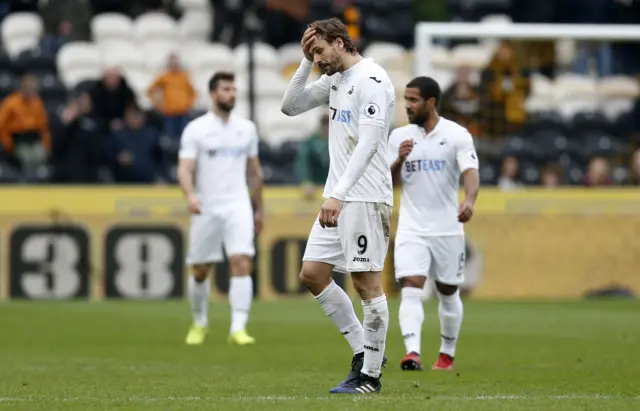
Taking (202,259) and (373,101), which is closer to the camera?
(373,101)

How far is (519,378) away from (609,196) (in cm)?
1244

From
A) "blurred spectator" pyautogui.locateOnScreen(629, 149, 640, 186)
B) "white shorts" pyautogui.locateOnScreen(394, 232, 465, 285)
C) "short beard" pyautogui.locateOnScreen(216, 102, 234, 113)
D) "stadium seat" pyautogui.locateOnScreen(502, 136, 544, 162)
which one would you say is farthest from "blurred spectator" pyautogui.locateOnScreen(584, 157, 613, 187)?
"white shorts" pyautogui.locateOnScreen(394, 232, 465, 285)

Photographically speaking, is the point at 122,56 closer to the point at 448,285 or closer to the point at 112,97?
the point at 112,97

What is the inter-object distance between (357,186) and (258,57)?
16.4 m

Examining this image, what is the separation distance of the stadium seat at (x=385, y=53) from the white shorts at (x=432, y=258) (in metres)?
12.1

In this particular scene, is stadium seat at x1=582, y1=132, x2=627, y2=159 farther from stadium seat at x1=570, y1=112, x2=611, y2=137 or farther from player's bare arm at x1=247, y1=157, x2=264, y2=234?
player's bare arm at x1=247, y1=157, x2=264, y2=234

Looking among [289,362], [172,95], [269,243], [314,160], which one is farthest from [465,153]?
Result: [172,95]

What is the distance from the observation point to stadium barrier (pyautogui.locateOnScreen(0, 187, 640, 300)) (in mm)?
20547

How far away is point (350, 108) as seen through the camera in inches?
343

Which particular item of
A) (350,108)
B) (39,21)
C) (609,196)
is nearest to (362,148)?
(350,108)

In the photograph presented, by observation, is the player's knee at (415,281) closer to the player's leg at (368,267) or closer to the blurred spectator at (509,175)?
the player's leg at (368,267)

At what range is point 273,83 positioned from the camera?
2470cm

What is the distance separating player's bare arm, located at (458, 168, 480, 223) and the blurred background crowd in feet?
30.7

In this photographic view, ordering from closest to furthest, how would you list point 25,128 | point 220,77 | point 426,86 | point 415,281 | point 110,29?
point 426,86 → point 415,281 → point 220,77 → point 25,128 → point 110,29
